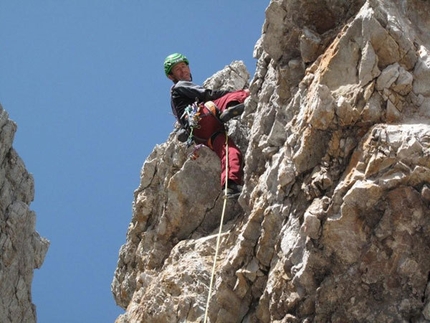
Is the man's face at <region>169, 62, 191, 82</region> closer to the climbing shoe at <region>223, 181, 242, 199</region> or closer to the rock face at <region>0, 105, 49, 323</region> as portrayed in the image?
the climbing shoe at <region>223, 181, 242, 199</region>

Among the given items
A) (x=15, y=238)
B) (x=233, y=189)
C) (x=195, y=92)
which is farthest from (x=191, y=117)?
(x=15, y=238)

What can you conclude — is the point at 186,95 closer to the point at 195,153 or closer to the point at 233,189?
the point at 195,153

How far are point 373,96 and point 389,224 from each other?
5.15 ft

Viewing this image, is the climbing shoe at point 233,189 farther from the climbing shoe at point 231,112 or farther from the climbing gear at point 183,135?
the climbing gear at point 183,135

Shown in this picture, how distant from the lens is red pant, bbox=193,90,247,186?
395 inches

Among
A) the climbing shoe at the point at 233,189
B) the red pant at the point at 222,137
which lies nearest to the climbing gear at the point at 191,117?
the red pant at the point at 222,137

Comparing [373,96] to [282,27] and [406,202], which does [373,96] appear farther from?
[282,27]

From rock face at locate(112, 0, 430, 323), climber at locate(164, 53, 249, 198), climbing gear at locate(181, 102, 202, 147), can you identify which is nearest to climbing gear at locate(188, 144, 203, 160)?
climber at locate(164, 53, 249, 198)

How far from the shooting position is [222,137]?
10648mm

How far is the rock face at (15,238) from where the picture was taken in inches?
904

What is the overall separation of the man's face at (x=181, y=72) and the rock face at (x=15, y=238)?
14182 mm

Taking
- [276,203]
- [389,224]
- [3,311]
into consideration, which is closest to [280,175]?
[276,203]

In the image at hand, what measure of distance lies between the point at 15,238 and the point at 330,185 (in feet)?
63.5

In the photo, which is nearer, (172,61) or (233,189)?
(233,189)
